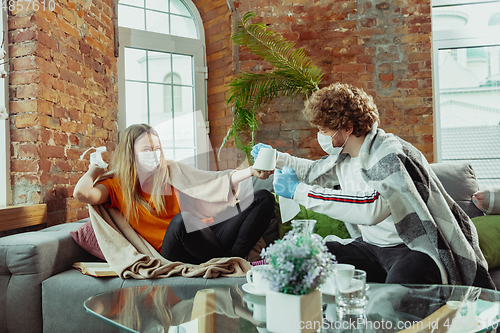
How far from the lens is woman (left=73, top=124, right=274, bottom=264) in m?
1.45

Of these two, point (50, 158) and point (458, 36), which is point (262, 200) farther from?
point (458, 36)

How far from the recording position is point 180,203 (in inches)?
60.2

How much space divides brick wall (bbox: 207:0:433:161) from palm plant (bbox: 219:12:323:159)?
0.50ft

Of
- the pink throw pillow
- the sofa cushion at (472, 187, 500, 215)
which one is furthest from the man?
the pink throw pillow

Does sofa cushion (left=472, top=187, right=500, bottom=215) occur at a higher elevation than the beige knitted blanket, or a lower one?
higher

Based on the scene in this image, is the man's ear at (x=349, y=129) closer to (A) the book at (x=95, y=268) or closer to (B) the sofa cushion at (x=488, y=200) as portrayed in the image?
(B) the sofa cushion at (x=488, y=200)

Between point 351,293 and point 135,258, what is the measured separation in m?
0.89

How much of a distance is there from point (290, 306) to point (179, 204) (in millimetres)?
926

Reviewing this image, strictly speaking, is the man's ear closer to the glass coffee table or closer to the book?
the glass coffee table

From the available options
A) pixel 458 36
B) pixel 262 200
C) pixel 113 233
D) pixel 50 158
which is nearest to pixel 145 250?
pixel 113 233

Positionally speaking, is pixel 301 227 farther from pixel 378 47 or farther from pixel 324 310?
pixel 378 47

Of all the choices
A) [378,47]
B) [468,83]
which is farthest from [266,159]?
[468,83]

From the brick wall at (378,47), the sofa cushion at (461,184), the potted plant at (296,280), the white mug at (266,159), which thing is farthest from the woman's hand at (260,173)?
the brick wall at (378,47)

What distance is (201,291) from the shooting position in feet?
3.39
